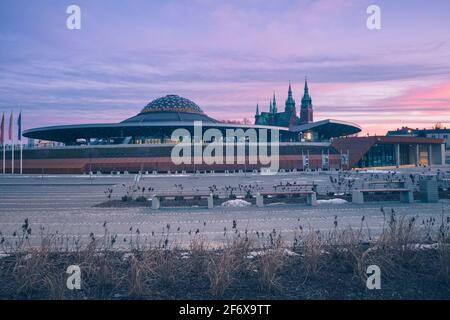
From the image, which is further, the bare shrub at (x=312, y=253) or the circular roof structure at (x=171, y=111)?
the circular roof structure at (x=171, y=111)

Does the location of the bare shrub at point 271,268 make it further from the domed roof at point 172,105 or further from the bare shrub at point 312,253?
the domed roof at point 172,105

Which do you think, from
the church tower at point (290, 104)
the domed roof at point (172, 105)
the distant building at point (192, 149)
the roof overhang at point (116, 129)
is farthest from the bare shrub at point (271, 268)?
the church tower at point (290, 104)

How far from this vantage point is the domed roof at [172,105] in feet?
260

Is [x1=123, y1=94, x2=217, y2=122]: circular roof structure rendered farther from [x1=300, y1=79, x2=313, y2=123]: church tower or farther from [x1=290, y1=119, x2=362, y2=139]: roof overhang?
[x1=300, y1=79, x2=313, y2=123]: church tower

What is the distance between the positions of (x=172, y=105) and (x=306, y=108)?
42.1 metres

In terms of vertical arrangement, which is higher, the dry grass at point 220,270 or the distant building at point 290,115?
the distant building at point 290,115

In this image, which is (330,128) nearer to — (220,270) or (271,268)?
(271,268)

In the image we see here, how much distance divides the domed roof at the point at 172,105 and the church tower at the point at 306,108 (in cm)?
3479

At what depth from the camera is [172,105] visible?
8094 cm

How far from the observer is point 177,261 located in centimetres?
631

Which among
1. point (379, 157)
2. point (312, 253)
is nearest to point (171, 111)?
point (379, 157)

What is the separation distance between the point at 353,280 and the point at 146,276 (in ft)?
11.0
